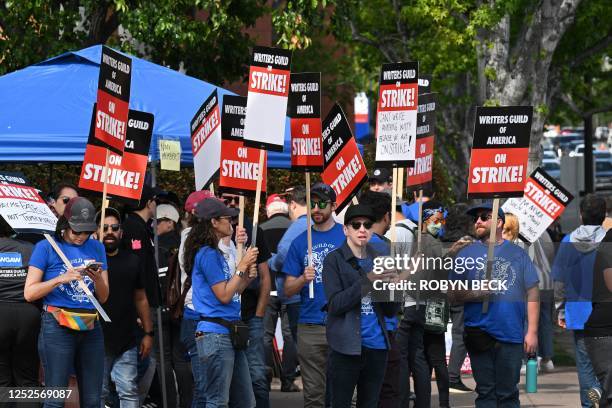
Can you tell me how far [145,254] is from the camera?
1030cm

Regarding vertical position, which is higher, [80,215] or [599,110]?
[599,110]

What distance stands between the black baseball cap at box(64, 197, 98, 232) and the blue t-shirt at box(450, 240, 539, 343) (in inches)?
101

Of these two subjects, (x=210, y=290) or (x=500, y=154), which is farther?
(x=500, y=154)

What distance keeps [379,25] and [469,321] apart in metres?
19.1

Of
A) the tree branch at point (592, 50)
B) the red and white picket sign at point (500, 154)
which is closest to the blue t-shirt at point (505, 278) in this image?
the red and white picket sign at point (500, 154)

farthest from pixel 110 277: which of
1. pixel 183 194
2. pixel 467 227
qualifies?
pixel 183 194

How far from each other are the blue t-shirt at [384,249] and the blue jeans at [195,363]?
4.29ft

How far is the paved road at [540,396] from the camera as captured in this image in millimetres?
12867

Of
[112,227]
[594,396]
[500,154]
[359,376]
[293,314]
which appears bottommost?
[594,396]

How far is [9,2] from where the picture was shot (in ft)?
57.5

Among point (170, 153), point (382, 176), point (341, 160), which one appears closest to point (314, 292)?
point (341, 160)

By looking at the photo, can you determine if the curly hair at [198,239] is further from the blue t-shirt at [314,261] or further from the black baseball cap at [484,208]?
the black baseball cap at [484,208]

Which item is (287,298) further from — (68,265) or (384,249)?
(68,265)

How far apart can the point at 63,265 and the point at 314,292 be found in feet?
6.89
